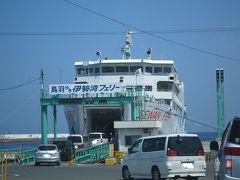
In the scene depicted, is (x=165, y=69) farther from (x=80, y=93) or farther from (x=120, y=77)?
(x=80, y=93)

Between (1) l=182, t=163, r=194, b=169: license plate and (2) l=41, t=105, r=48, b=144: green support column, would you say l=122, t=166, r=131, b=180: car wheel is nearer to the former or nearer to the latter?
(1) l=182, t=163, r=194, b=169: license plate

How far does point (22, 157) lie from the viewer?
37.5 meters

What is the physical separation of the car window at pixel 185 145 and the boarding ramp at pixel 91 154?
18.0m

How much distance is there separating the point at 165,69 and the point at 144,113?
326 inches

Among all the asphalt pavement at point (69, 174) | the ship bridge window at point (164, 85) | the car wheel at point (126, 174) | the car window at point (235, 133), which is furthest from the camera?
the ship bridge window at point (164, 85)

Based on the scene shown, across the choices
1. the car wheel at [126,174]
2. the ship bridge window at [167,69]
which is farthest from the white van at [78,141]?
the car wheel at [126,174]

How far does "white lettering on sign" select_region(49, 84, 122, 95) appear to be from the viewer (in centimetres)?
3941

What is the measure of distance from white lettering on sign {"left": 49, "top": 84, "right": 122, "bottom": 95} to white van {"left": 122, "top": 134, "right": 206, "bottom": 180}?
69.8 ft

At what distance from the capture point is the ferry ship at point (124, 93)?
40188 mm

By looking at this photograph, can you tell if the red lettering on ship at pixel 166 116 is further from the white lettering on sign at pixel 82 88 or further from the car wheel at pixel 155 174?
the car wheel at pixel 155 174

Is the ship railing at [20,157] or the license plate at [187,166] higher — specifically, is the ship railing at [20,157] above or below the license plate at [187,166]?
below

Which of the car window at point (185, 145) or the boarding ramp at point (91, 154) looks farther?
the boarding ramp at point (91, 154)

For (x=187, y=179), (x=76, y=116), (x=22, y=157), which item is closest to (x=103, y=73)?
(x=76, y=116)

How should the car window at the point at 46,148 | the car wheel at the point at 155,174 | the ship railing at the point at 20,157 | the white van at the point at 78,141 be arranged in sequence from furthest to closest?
1. the white van at the point at 78,141
2. the ship railing at the point at 20,157
3. the car window at the point at 46,148
4. the car wheel at the point at 155,174
